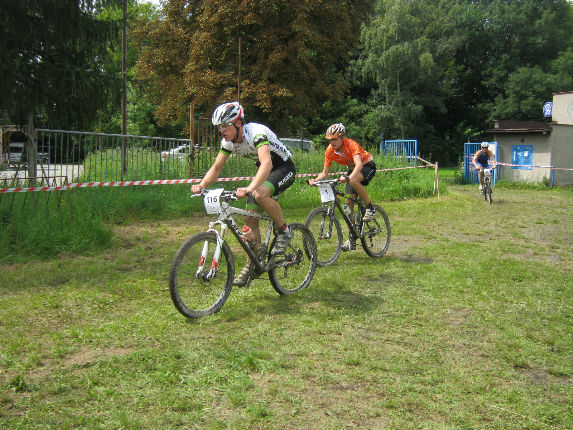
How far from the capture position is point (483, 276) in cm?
695

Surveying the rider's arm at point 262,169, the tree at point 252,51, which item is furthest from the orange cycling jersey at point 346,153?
the tree at point 252,51

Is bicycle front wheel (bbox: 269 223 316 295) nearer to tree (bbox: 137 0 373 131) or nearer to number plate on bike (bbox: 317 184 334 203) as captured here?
number plate on bike (bbox: 317 184 334 203)

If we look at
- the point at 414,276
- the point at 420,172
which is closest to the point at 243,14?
the point at 420,172

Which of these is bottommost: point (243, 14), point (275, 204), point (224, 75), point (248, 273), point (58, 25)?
point (248, 273)

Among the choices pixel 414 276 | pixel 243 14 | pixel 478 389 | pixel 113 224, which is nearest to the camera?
pixel 478 389

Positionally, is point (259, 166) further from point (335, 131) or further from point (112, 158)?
point (112, 158)

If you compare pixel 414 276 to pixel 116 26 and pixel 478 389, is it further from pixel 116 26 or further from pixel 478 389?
pixel 116 26

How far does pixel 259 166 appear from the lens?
219 inches

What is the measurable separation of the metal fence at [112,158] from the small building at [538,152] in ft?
51.1

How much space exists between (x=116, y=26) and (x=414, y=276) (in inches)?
363

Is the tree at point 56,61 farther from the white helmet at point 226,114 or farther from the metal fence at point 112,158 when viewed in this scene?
the white helmet at point 226,114

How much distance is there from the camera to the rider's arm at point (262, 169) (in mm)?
5117

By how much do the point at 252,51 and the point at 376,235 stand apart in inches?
773

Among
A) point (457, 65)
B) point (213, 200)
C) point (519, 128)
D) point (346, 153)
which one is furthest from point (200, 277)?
point (457, 65)
